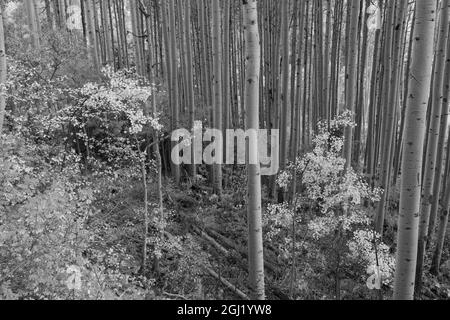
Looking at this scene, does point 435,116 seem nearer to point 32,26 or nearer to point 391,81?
point 391,81

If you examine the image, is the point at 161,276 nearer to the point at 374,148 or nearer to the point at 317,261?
the point at 317,261

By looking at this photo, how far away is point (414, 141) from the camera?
3.76 m

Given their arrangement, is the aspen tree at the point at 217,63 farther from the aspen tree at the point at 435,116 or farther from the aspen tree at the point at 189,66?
the aspen tree at the point at 435,116

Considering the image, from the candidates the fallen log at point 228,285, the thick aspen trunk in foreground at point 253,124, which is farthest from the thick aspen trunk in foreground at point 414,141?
the fallen log at point 228,285

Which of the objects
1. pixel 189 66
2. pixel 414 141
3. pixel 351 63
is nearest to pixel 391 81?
pixel 351 63

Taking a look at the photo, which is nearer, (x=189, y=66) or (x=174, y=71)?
(x=174, y=71)

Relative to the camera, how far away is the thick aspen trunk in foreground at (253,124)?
4.88 meters

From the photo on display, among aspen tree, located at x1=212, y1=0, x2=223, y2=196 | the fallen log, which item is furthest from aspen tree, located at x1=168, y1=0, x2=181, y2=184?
the fallen log

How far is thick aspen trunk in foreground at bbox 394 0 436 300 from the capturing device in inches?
142

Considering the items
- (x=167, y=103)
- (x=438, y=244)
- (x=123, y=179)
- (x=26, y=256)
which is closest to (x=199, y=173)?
(x=167, y=103)

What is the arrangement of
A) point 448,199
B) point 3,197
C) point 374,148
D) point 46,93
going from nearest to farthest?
point 3,197
point 46,93
point 448,199
point 374,148

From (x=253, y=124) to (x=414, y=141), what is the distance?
6.62 feet

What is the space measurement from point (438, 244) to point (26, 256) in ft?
25.3
